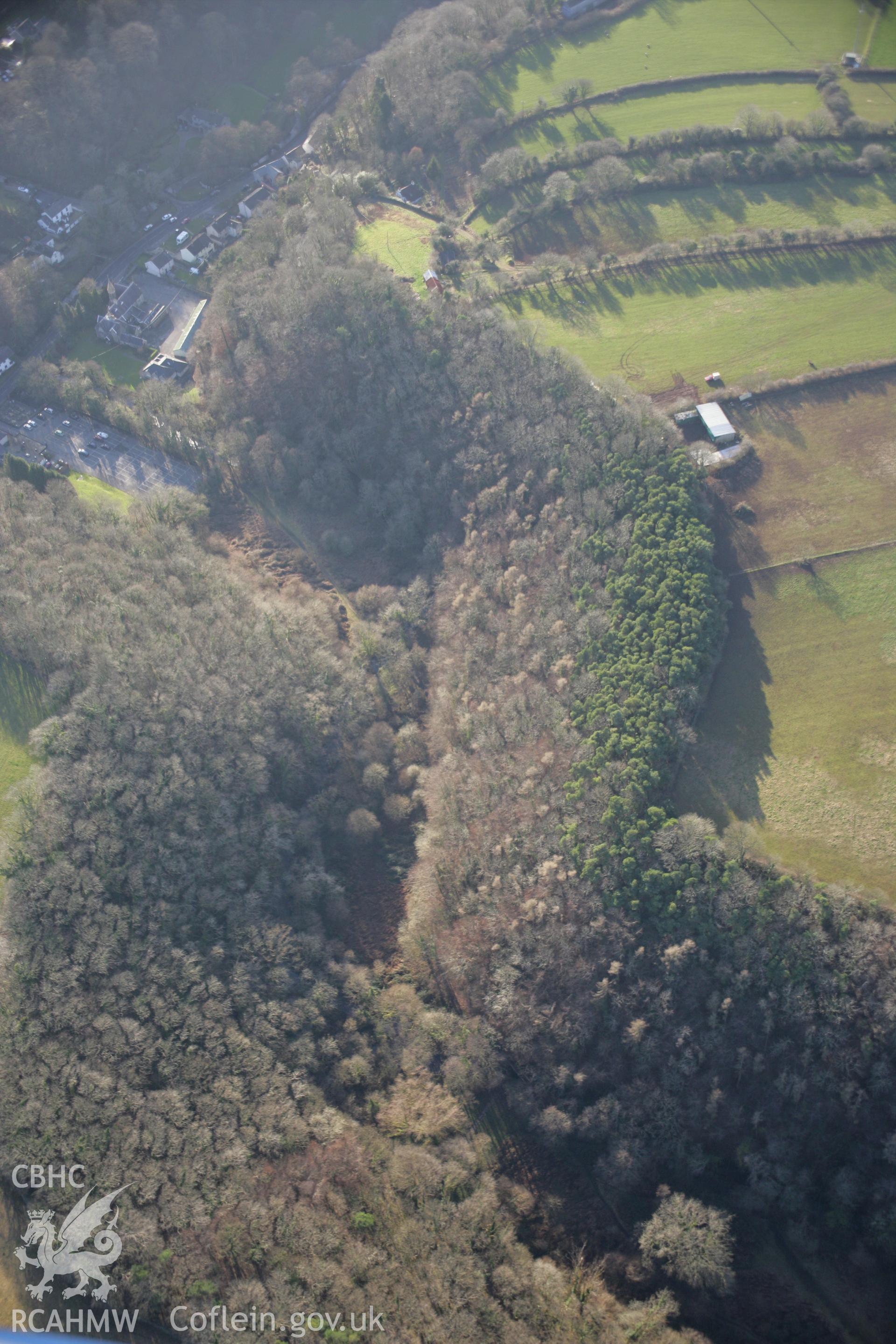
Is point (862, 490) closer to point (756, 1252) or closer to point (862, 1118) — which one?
point (862, 1118)

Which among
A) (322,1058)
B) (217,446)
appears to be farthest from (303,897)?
(217,446)

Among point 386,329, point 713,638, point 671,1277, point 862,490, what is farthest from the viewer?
point 386,329

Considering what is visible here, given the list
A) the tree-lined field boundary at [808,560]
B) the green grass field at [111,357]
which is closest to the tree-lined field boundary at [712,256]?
the tree-lined field boundary at [808,560]

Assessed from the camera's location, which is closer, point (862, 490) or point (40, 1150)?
point (40, 1150)

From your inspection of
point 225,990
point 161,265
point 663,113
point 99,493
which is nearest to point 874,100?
point 663,113

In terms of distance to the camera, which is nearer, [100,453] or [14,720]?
[14,720]

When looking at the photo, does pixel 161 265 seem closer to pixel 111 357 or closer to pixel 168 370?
pixel 111 357
